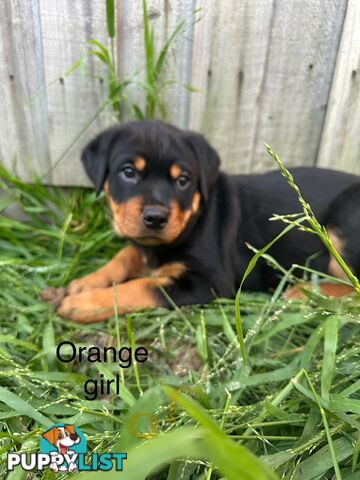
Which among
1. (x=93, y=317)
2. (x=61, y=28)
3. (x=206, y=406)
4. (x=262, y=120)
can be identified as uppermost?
(x=61, y=28)

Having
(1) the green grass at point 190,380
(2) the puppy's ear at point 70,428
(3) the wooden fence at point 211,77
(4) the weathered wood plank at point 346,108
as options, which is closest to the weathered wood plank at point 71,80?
(3) the wooden fence at point 211,77

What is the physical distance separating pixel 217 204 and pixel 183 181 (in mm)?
322

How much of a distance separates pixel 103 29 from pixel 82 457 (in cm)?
226

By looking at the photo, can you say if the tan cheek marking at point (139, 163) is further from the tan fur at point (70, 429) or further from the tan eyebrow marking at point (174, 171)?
the tan fur at point (70, 429)

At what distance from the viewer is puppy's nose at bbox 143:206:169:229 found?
2.08 metres

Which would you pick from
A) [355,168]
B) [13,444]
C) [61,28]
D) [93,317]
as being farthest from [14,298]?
[355,168]

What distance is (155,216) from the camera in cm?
208

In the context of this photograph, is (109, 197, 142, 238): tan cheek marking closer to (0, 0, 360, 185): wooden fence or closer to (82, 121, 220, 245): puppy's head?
(82, 121, 220, 245): puppy's head

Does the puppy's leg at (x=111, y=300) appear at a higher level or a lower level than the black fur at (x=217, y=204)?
lower

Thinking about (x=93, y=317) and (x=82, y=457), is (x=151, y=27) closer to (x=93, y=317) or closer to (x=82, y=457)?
(x=93, y=317)

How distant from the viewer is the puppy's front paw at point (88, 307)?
2207 mm

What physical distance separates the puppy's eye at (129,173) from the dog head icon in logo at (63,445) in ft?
4.09

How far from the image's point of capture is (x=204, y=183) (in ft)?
7.48

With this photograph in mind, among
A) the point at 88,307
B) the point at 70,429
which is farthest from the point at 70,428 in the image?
the point at 88,307
